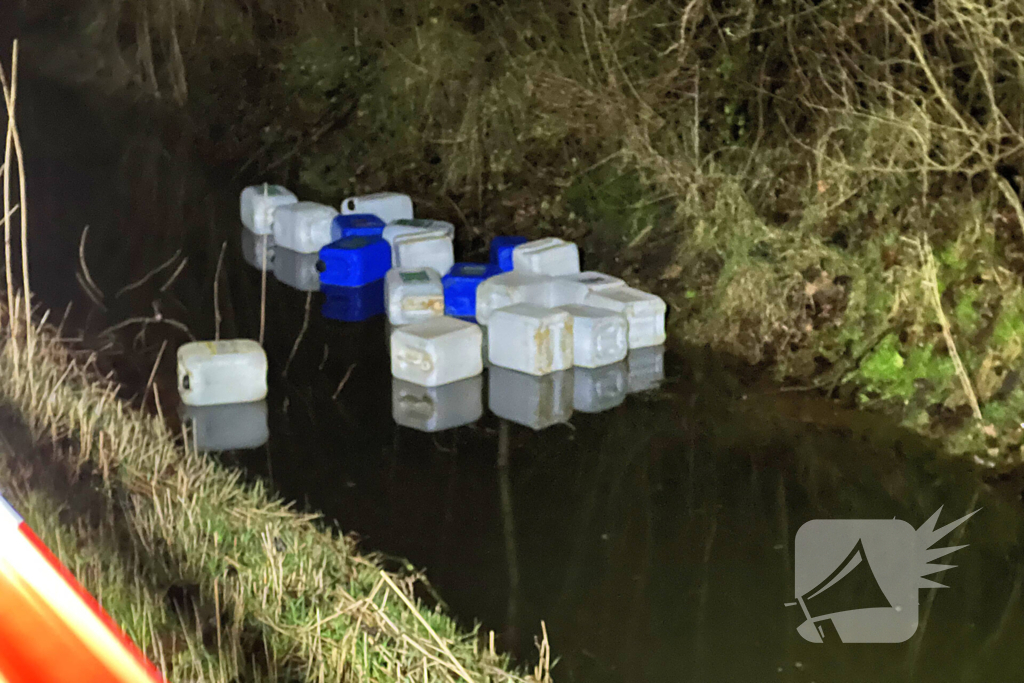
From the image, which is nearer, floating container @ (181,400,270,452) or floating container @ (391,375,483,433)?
floating container @ (181,400,270,452)

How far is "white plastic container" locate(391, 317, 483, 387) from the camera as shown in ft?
15.1

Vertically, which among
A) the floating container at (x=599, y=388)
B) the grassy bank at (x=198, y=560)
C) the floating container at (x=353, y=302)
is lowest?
the floating container at (x=353, y=302)

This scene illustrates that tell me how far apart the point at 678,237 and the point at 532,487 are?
2417 mm

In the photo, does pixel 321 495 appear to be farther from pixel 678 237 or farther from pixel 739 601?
pixel 678 237

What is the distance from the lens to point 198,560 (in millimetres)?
3014

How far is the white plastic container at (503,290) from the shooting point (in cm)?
518

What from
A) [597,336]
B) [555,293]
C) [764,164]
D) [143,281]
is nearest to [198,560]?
[597,336]

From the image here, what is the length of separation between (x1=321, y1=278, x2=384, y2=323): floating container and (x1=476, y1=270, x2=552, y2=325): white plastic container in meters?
0.66

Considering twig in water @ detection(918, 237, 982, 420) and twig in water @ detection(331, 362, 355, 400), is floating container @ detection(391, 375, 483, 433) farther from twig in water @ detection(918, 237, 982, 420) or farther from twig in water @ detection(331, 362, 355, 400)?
twig in water @ detection(918, 237, 982, 420)

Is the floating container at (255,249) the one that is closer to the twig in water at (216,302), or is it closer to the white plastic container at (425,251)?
the twig in water at (216,302)

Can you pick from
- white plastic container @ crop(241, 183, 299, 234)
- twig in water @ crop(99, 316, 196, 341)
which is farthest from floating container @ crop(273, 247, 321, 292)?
twig in water @ crop(99, 316, 196, 341)

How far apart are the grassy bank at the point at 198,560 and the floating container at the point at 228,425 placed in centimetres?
18

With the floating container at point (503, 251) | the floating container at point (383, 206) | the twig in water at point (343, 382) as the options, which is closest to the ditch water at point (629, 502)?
the twig in water at point (343, 382)

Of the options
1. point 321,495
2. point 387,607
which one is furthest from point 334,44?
point 387,607
